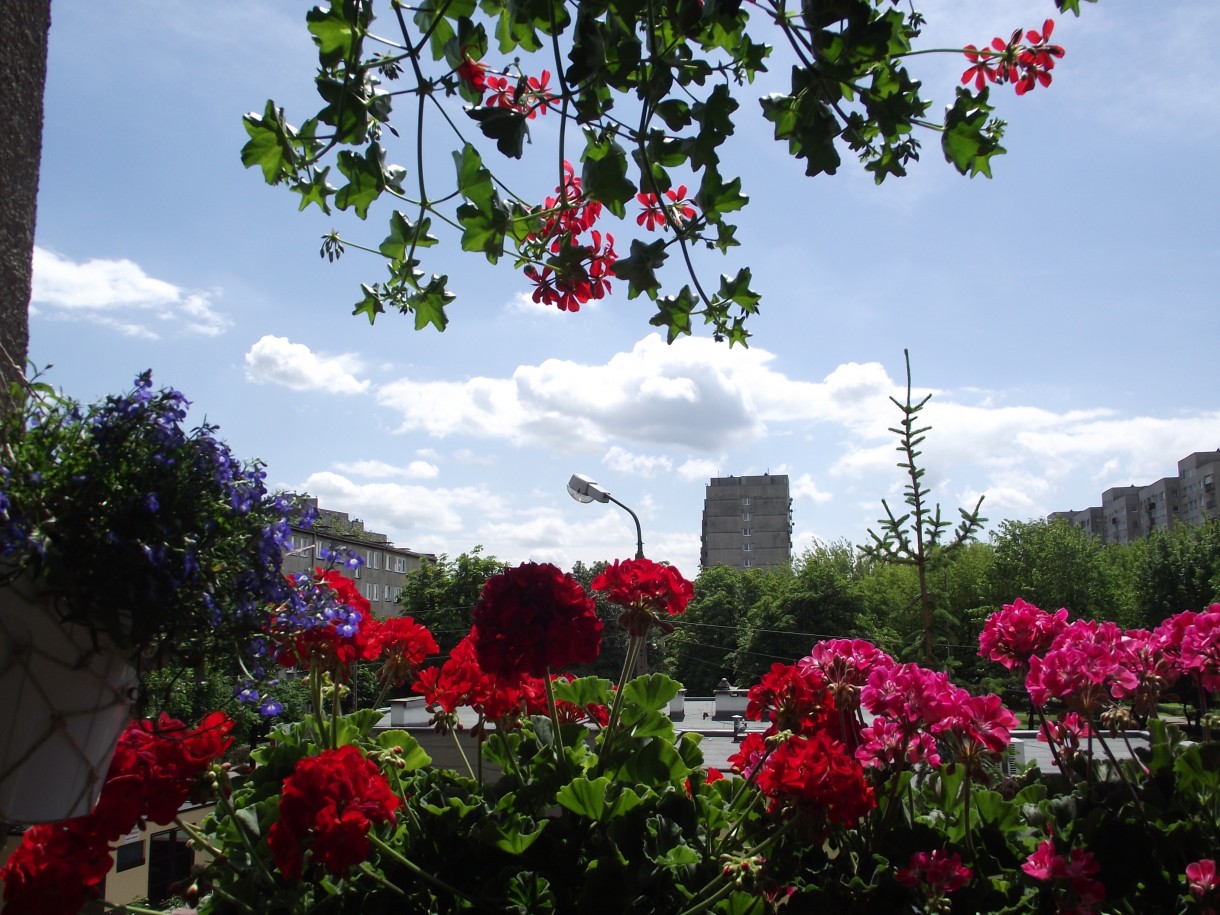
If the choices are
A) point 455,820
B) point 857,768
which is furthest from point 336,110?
point 857,768

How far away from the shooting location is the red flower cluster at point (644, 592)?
6.40 feet

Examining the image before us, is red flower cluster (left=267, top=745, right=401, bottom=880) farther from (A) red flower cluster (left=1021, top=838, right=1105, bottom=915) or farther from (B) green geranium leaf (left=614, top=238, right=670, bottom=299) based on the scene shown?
(A) red flower cluster (left=1021, top=838, right=1105, bottom=915)

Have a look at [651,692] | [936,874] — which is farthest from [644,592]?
[936,874]

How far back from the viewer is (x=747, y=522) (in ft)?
282

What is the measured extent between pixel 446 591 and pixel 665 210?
42.2 meters

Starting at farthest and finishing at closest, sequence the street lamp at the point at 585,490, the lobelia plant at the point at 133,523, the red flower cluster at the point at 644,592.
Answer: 1. the street lamp at the point at 585,490
2. the red flower cluster at the point at 644,592
3. the lobelia plant at the point at 133,523

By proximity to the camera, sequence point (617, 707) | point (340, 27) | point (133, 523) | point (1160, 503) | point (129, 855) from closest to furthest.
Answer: point (133, 523) → point (340, 27) → point (617, 707) → point (129, 855) → point (1160, 503)

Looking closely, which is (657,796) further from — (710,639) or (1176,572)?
(710,639)

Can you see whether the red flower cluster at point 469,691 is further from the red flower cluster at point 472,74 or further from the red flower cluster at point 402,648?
the red flower cluster at point 472,74

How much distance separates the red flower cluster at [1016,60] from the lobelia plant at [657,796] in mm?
1115

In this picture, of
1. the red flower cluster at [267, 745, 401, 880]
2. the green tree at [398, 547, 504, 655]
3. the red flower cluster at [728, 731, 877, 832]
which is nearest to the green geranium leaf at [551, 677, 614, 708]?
the red flower cluster at [728, 731, 877, 832]

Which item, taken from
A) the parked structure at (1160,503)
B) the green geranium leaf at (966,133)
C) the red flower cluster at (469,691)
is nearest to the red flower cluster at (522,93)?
the green geranium leaf at (966,133)

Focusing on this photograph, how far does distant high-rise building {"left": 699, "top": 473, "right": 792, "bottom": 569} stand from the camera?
84.7 m

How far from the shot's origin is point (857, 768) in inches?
67.6
